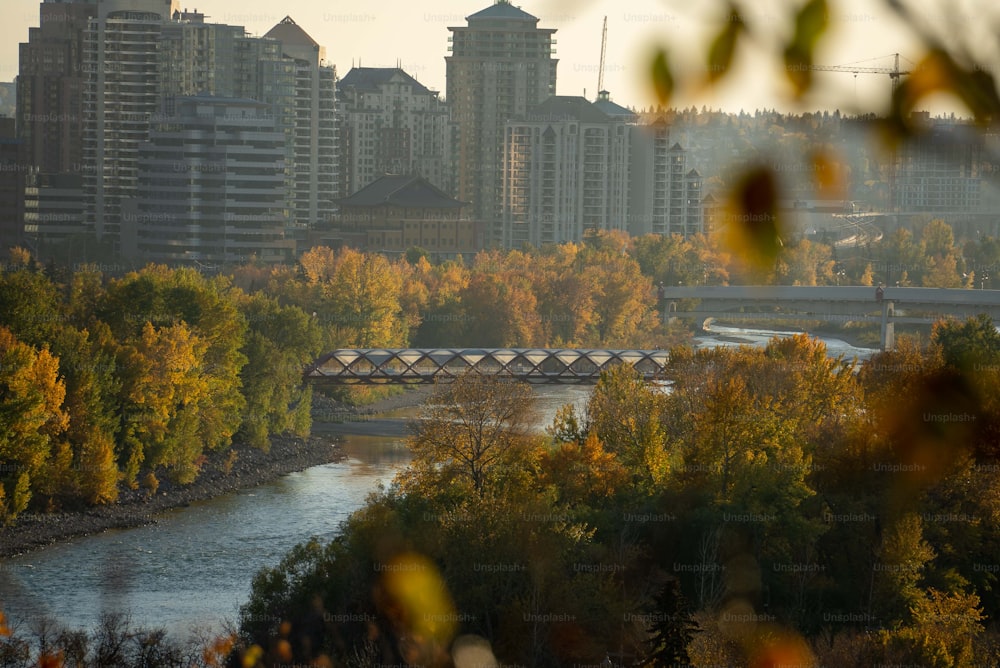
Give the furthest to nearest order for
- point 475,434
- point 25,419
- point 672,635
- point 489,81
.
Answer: point 489,81 → point 25,419 → point 475,434 → point 672,635

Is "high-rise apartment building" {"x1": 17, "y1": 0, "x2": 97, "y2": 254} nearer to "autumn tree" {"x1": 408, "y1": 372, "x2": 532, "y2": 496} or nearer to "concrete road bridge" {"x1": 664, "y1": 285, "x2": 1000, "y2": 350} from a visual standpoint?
"concrete road bridge" {"x1": 664, "y1": 285, "x2": 1000, "y2": 350}

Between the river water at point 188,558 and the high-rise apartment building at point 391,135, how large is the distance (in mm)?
46089

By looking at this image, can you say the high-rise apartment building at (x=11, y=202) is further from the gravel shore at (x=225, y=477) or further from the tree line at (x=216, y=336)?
the gravel shore at (x=225, y=477)

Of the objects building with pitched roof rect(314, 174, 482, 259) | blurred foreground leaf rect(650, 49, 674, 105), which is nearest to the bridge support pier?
building with pitched roof rect(314, 174, 482, 259)

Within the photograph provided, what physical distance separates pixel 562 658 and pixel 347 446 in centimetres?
1228

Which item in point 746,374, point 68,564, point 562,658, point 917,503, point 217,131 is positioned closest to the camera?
point 562,658

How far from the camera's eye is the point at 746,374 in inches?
680

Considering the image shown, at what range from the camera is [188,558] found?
46.3 ft

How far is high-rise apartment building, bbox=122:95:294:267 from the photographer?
1655 inches

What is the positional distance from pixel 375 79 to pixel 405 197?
78.5 feet

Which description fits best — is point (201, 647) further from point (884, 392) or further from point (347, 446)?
point (347, 446)

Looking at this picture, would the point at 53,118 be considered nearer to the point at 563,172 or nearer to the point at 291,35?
the point at 291,35

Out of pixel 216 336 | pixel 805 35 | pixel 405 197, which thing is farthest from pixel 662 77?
pixel 405 197

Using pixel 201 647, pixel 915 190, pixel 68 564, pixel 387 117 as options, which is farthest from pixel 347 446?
pixel 387 117
